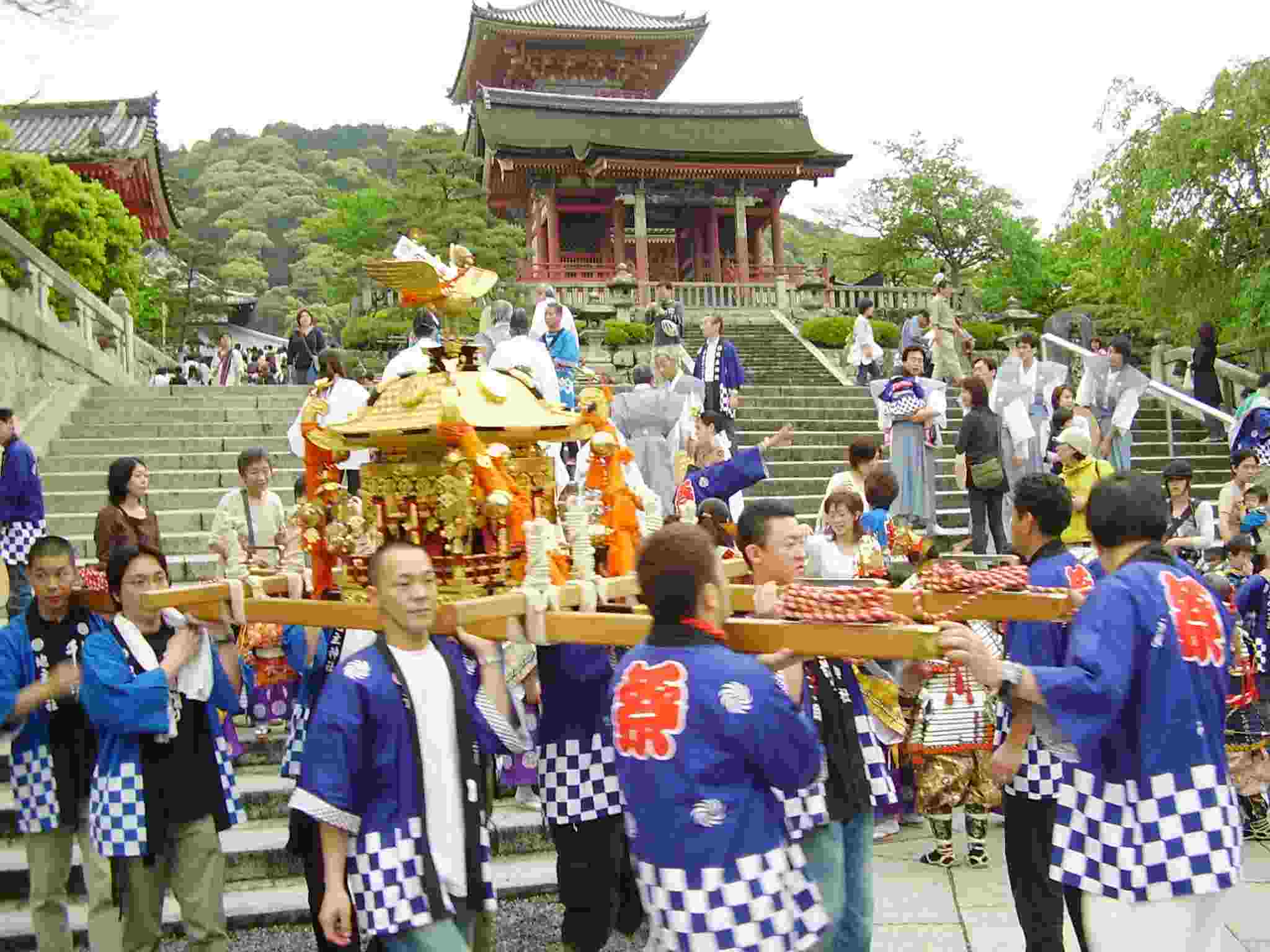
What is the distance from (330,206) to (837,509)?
60.0 metres

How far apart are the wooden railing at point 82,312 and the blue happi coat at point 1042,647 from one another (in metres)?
11.1

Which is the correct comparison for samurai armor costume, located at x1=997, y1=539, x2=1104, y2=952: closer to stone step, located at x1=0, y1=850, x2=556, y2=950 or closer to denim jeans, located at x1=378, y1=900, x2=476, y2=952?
denim jeans, located at x1=378, y1=900, x2=476, y2=952

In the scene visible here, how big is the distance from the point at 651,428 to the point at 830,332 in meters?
14.7

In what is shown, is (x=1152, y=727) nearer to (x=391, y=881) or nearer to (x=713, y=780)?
(x=713, y=780)

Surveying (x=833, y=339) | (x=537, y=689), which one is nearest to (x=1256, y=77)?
(x=833, y=339)

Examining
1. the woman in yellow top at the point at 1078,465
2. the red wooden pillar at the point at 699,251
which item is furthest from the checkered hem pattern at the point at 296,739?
the red wooden pillar at the point at 699,251

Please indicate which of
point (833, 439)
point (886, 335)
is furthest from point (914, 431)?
point (886, 335)

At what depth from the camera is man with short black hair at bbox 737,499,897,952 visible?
388 centimetres

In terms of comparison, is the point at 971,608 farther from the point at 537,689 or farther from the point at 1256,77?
the point at 1256,77

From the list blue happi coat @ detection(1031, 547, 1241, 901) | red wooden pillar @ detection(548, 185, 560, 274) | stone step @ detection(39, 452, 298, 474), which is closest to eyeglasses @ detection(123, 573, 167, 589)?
blue happi coat @ detection(1031, 547, 1241, 901)

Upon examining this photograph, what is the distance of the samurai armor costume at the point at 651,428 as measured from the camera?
31.8 ft

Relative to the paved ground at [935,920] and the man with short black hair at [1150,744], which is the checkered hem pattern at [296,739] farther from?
the man with short black hair at [1150,744]

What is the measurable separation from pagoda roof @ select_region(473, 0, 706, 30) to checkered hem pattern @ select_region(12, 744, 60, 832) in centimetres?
3619

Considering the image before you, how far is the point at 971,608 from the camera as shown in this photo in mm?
3258
